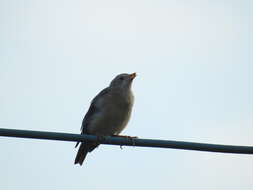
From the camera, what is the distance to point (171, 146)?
5.07 meters

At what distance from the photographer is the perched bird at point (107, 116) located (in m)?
8.22

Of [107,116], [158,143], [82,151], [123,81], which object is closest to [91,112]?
[107,116]

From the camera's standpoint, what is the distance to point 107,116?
819 centimetres

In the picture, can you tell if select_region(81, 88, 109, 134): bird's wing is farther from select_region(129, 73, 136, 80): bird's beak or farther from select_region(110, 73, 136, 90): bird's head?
select_region(129, 73, 136, 80): bird's beak

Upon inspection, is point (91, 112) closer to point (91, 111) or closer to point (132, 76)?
point (91, 111)

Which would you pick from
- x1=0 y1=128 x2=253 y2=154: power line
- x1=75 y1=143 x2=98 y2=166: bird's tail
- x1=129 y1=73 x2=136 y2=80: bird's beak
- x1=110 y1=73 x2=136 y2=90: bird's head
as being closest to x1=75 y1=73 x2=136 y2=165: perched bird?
x1=75 y1=143 x2=98 y2=166: bird's tail

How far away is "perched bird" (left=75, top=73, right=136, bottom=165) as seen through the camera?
8.22 metres

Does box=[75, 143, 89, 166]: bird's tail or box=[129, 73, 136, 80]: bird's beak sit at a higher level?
box=[129, 73, 136, 80]: bird's beak

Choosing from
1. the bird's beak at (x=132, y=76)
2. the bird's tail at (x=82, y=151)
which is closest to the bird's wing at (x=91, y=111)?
the bird's tail at (x=82, y=151)

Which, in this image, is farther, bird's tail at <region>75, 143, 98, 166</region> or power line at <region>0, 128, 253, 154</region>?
bird's tail at <region>75, 143, 98, 166</region>

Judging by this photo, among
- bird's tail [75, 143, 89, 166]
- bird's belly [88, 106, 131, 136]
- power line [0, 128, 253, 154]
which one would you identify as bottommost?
bird's tail [75, 143, 89, 166]

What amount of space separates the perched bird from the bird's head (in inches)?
8.3

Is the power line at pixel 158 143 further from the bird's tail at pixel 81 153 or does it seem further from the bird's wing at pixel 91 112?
the bird's wing at pixel 91 112

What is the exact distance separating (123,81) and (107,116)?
1086mm
